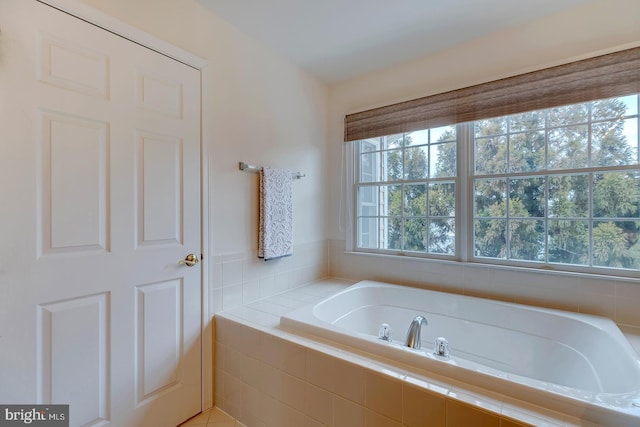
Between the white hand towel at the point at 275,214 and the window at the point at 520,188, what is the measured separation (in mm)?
862

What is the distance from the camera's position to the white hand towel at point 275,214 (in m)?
2.04

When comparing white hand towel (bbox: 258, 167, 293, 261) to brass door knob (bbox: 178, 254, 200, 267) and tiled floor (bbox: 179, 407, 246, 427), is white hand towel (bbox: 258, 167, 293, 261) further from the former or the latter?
tiled floor (bbox: 179, 407, 246, 427)

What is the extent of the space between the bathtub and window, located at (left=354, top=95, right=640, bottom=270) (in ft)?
1.35

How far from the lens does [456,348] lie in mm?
1899

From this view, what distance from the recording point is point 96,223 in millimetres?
1280

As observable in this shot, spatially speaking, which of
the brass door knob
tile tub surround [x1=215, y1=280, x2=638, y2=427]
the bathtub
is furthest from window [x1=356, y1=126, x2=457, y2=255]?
the brass door knob

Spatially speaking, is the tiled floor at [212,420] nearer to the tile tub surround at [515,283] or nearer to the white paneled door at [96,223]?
the white paneled door at [96,223]

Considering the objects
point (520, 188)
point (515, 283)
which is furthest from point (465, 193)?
point (515, 283)

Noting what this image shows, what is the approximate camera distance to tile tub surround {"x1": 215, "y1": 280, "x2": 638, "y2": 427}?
96 centimetres

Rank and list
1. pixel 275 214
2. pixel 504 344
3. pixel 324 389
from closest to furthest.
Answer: pixel 324 389
pixel 504 344
pixel 275 214

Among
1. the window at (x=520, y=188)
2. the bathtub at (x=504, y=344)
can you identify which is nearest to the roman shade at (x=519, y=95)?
the window at (x=520, y=188)

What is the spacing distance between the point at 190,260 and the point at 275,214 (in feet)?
2.33

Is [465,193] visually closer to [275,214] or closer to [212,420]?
[275,214]

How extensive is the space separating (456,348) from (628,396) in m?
1.03
